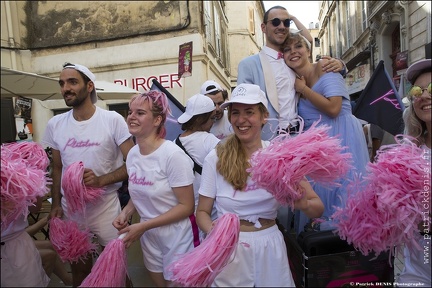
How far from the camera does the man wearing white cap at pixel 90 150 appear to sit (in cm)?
188

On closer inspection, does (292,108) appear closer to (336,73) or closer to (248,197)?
(336,73)

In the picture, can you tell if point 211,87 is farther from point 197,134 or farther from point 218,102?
point 197,134

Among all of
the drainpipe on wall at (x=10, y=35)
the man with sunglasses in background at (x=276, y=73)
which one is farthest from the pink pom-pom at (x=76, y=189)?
the man with sunglasses in background at (x=276, y=73)

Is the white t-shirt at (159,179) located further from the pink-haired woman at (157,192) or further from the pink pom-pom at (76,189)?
the pink pom-pom at (76,189)

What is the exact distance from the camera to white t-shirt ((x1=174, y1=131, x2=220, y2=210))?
225cm

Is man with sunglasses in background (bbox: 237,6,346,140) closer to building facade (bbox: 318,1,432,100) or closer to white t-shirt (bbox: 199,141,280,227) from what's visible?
white t-shirt (bbox: 199,141,280,227)

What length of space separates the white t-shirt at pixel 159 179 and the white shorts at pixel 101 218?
386mm

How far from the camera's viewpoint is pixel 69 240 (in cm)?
174

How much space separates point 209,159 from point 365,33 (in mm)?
13446

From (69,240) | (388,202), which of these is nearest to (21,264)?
(69,240)

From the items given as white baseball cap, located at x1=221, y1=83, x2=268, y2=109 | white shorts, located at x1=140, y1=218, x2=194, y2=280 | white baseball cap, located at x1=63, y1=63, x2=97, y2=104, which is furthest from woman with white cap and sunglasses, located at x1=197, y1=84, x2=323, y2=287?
white baseball cap, located at x1=63, y1=63, x2=97, y2=104

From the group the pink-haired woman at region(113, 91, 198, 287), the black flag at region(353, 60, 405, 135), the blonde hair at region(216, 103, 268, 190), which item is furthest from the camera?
the black flag at region(353, 60, 405, 135)

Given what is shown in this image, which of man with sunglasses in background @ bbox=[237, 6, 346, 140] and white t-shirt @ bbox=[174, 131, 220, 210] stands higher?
man with sunglasses in background @ bbox=[237, 6, 346, 140]

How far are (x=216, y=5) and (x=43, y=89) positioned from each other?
1.29 m
